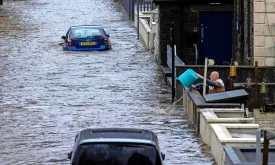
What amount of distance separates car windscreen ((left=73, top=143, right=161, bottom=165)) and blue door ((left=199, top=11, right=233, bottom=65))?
20837mm

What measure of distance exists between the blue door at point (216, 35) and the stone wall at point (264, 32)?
7.26 meters

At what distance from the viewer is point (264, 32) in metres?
28.2

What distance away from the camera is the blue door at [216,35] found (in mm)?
35875

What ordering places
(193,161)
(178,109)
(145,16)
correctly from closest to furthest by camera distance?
(193,161) → (178,109) → (145,16)

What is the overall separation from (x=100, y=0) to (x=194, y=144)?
41035 millimetres

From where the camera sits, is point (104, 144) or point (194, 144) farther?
point (194, 144)

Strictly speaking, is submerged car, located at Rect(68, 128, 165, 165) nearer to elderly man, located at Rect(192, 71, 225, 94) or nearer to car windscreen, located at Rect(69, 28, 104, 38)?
elderly man, located at Rect(192, 71, 225, 94)

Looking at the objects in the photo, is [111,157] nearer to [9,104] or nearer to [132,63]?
[9,104]

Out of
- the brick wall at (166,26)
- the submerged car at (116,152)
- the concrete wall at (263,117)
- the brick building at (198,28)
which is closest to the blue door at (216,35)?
the brick building at (198,28)

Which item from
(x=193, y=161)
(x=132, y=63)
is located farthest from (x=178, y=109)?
(x=132, y=63)

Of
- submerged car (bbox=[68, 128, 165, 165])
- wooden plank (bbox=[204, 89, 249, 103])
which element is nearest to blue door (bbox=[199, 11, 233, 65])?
wooden plank (bbox=[204, 89, 249, 103])

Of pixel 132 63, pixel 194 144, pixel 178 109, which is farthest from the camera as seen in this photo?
pixel 132 63

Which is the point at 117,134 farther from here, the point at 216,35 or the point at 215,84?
the point at 216,35

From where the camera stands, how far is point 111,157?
15172 mm
